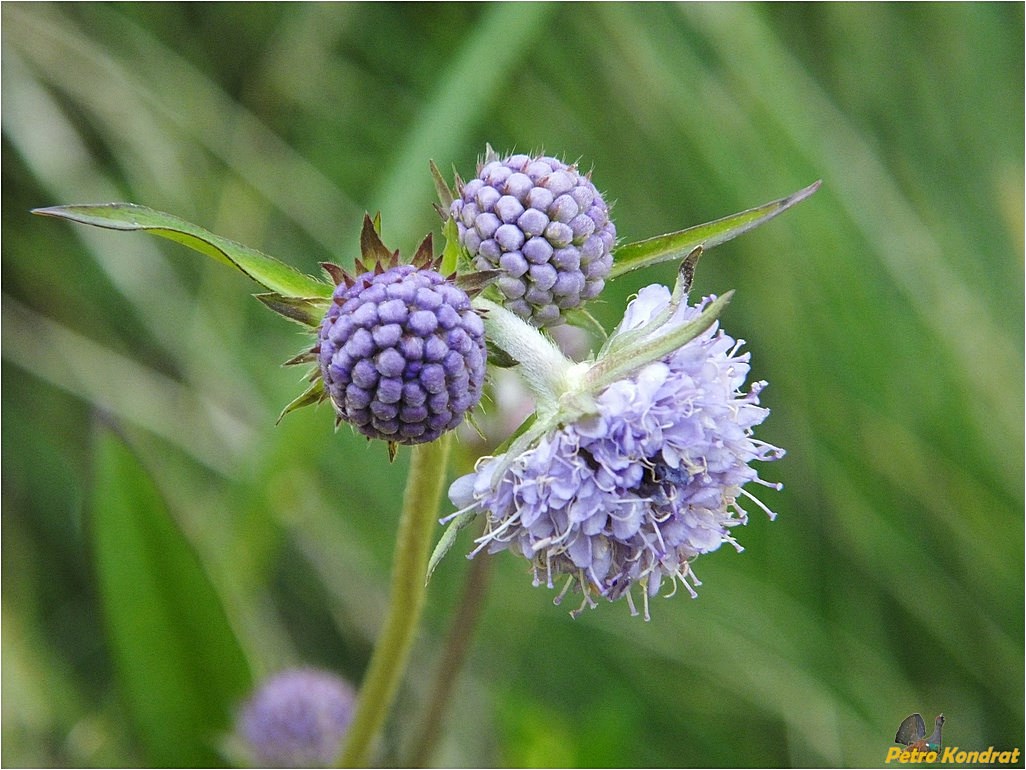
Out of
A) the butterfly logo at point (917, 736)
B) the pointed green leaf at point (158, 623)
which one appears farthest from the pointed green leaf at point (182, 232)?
the butterfly logo at point (917, 736)

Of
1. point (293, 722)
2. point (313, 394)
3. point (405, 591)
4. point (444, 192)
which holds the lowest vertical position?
point (293, 722)

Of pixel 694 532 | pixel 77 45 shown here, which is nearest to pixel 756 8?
pixel 77 45

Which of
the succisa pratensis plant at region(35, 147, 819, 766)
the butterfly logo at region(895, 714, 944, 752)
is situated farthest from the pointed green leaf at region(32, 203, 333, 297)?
the butterfly logo at region(895, 714, 944, 752)

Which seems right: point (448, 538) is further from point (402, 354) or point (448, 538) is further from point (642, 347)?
point (642, 347)

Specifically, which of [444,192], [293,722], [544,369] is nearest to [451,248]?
[444,192]

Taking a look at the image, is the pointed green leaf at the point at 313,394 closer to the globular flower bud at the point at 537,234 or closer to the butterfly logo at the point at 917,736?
the globular flower bud at the point at 537,234

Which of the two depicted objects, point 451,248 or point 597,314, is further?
point 597,314

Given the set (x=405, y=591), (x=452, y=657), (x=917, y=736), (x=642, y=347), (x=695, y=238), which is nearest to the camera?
(x=642, y=347)

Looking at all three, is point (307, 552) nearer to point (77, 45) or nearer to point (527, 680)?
point (527, 680)
